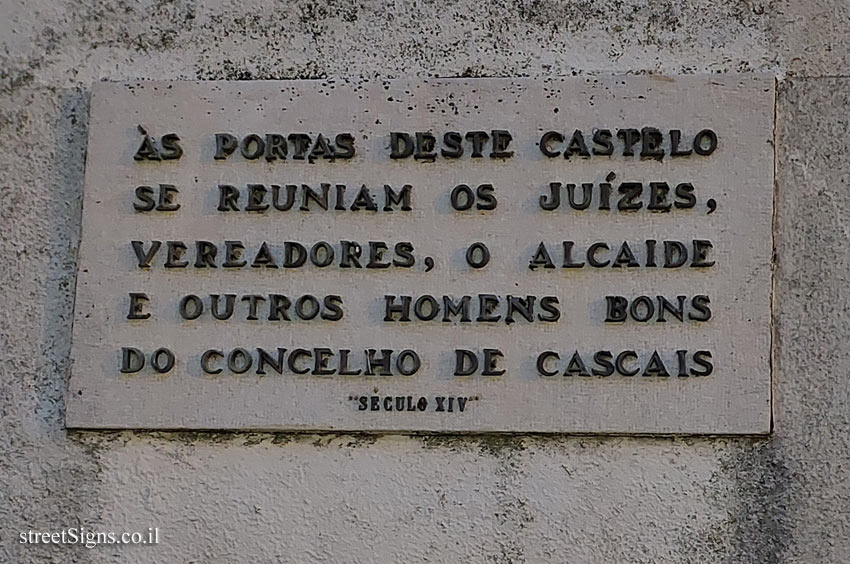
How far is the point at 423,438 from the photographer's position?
285cm

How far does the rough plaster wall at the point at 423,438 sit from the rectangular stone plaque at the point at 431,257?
0.24 ft

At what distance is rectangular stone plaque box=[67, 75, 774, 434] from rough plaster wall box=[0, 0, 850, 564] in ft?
0.24

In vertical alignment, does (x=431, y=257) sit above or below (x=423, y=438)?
above

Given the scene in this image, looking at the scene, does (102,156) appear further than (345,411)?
Yes

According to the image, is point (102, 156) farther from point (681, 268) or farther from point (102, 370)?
point (681, 268)

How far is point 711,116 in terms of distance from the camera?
287cm

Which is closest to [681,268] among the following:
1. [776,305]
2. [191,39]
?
[776,305]

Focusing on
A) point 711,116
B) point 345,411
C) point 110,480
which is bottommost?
point 110,480

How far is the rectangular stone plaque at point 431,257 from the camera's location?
110 inches

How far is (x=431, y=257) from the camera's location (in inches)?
114

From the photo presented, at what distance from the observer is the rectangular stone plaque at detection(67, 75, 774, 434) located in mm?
2797

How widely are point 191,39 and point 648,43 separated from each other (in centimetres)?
133

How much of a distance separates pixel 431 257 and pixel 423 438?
0.50 meters

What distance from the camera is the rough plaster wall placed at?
276 cm
